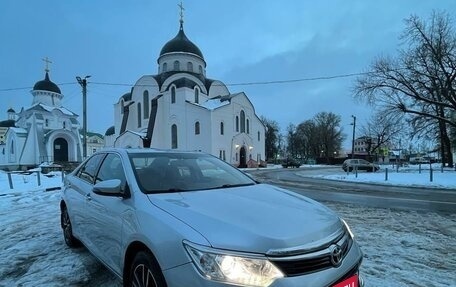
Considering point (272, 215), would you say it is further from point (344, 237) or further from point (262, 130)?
point (262, 130)

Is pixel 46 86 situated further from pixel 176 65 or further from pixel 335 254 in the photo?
pixel 335 254

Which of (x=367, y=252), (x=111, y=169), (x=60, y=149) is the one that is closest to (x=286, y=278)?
(x=111, y=169)

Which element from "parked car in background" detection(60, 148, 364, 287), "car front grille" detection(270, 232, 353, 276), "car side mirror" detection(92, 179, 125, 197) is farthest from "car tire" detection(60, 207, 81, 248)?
"car front grille" detection(270, 232, 353, 276)

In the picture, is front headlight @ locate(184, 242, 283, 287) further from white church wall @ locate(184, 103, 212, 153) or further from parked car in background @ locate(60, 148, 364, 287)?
white church wall @ locate(184, 103, 212, 153)

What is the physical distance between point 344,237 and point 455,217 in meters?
7.76

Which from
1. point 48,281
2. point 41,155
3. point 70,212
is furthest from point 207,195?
point 41,155

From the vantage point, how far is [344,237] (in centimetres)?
296

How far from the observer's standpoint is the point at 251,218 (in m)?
2.73

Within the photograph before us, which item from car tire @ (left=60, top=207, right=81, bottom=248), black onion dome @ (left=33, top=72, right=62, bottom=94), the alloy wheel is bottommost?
car tire @ (left=60, top=207, right=81, bottom=248)

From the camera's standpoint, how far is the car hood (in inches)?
95.6

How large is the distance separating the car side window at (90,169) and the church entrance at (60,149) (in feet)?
196

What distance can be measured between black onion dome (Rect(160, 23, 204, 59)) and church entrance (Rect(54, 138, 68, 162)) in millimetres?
22970

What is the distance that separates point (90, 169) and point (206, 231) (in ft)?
10.8

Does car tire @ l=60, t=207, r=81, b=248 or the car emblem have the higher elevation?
the car emblem
